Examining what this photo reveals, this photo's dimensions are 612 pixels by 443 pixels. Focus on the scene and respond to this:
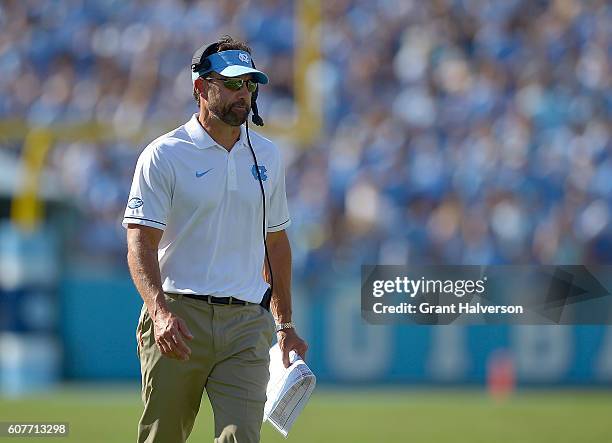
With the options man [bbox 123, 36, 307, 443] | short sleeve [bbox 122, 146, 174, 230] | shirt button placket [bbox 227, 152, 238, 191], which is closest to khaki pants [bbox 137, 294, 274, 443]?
man [bbox 123, 36, 307, 443]

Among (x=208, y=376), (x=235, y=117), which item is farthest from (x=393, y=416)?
(x=235, y=117)

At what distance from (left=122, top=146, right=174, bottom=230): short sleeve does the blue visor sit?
0.39m

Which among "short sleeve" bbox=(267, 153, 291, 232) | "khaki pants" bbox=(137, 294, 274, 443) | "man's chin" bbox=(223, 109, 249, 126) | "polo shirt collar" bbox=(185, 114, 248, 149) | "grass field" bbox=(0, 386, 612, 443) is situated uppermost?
"man's chin" bbox=(223, 109, 249, 126)

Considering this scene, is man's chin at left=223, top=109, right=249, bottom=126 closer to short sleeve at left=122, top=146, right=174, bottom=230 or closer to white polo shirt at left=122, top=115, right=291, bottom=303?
white polo shirt at left=122, top=115, right=291, bottom=303

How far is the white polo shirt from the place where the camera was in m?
4.87

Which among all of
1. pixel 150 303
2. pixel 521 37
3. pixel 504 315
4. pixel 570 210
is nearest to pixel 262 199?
pixel 150 303

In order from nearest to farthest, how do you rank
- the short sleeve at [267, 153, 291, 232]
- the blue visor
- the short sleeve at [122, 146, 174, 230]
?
the short sleeve at [122, 146, 174, 230]
the blue visor
the short sleeve at [267, 153, 291, 232]

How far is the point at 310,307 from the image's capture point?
13.4 meters


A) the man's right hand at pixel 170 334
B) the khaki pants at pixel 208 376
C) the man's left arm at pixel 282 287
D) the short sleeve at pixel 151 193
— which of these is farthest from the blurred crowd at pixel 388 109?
the man's right hand at pixel 170 334

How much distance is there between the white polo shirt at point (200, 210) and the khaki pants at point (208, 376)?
Answer: 0.10 meters

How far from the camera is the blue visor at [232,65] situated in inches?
194

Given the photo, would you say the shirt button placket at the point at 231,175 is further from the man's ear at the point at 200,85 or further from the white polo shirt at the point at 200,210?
the man's ear at the point at 200,85

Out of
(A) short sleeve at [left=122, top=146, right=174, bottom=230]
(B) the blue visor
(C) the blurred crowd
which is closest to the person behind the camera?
(A) short sleeve at [left=122, top=146, right=174, bottom=230]

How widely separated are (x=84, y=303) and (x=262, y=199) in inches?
354
